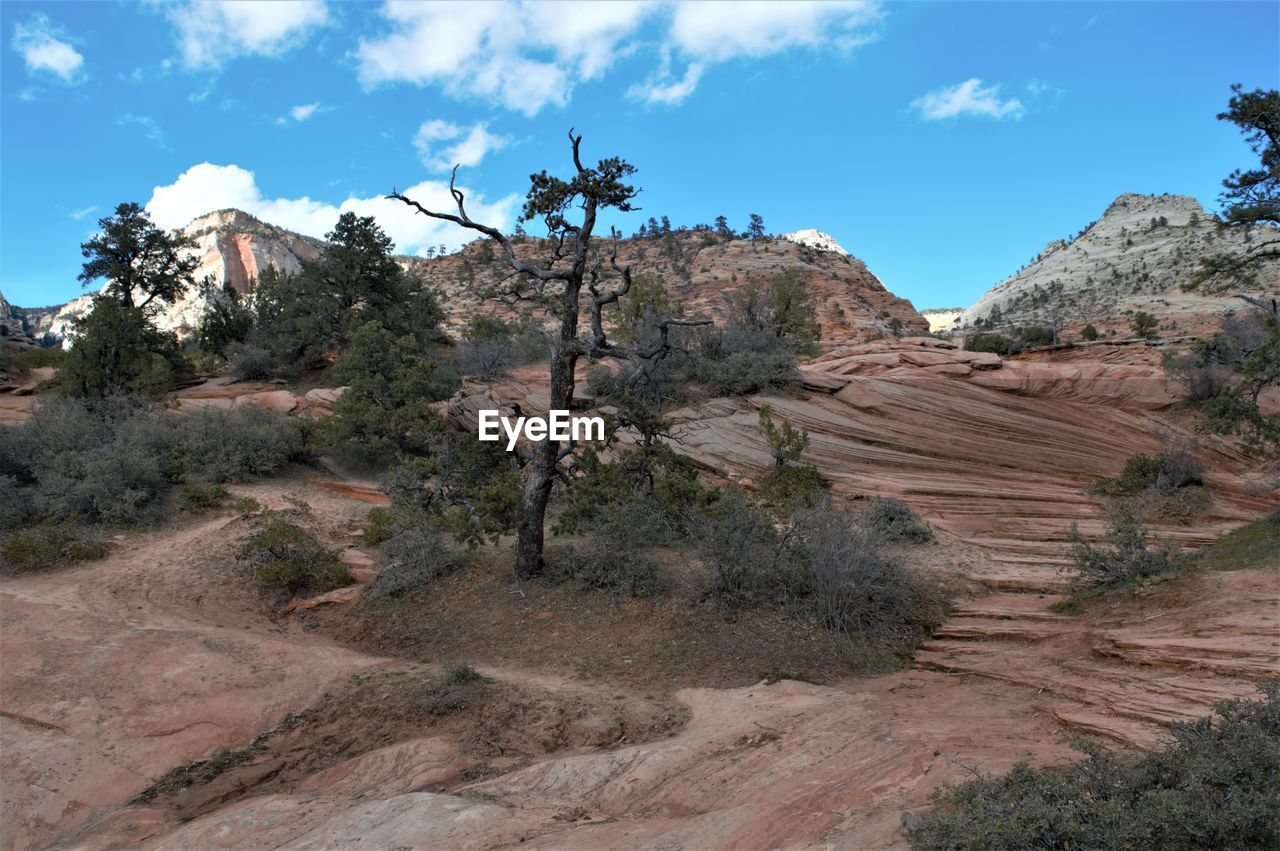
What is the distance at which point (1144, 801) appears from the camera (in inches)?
129

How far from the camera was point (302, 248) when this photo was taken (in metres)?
78.4

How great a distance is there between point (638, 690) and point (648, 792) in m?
2.66

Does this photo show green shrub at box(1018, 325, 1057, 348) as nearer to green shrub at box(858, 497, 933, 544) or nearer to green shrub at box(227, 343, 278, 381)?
green shrub at box(858, 497, 933, 544)

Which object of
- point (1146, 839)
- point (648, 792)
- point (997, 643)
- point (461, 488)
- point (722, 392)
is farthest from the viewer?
point (722, 392)

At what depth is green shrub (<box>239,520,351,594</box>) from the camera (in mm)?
11062

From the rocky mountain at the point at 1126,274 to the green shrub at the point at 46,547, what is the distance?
3676cm

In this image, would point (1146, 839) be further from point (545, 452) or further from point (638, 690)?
point (545, 452)

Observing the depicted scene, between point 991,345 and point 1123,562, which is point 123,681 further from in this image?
point 991,345

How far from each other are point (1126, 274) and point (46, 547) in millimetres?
52950

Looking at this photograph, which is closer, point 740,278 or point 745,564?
point 745,564

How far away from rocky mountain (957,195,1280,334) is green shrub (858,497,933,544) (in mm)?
23159

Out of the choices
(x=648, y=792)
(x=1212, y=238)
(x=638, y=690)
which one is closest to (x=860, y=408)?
(x=638, y=690)

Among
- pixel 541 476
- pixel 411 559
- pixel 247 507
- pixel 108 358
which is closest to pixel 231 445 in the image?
pixel 247 507

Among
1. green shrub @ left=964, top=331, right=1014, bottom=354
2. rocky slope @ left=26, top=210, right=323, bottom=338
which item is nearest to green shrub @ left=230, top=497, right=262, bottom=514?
green shrub @ left=964, top=331, right=1014, bottom=354
